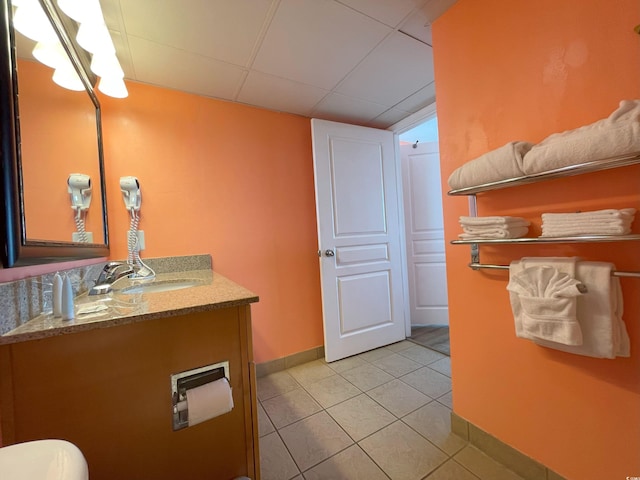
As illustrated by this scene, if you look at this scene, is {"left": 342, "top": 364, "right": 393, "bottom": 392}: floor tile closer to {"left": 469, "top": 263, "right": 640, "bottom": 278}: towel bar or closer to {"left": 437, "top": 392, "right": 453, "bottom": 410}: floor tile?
{"left": 437, "top": 392, "right": 453, "bottom": 410}: floor tile

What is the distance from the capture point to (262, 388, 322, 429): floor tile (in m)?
1.40

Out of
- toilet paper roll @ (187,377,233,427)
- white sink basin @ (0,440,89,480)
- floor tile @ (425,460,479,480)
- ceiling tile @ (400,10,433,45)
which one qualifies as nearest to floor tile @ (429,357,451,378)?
floor tile @ (425,460,479,480)

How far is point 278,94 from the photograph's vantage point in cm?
174

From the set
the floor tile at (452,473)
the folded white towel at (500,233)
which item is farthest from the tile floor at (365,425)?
the folded white towel at (500,233)

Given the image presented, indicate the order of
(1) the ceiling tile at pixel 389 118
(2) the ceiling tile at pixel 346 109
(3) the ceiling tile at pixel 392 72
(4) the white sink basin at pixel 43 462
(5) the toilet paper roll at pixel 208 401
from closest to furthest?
(4) the white sink basin at pixel 43 462 → (5) the toilet paper roll at pixel 208 401 → (3) the ceiling tile at pixel 392 72 → (2) the ceiling tile at pixel 346 109 → (1) the ceiling tile at pixel 389 118

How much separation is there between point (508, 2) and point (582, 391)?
1459 millimetres

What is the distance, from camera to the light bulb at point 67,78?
36.1 inches

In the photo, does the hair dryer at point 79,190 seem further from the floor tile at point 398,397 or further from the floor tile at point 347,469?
the floor tile at point 398,397

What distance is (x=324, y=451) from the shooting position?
1.17 m

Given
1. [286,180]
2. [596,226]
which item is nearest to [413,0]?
[596,226]

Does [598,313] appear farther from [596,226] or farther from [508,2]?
[508,2]

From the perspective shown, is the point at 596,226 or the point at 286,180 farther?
the point at 286,180

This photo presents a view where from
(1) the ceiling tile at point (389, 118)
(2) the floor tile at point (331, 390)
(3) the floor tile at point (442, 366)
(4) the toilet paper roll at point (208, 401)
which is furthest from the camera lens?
(1) the ceiling tile at point (389, 118)

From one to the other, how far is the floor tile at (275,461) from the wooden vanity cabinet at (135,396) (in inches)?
13.9
